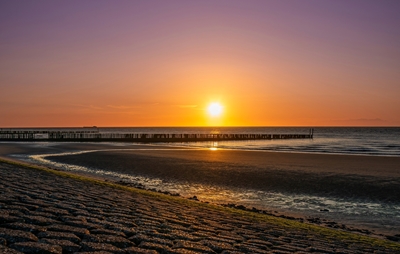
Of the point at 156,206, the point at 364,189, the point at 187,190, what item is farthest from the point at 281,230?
the point at 364,189

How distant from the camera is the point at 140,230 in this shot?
284 inches

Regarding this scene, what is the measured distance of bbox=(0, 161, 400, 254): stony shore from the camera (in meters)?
5.87

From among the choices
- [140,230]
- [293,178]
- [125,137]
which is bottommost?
[293,178]

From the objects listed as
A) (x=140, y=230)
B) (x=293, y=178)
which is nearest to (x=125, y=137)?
(x=293, y=178)

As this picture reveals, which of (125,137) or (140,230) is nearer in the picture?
(140,230)

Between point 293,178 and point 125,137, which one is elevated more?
point 125,137

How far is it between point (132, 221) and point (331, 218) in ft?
26.6

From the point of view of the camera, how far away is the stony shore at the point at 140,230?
5.87 metres

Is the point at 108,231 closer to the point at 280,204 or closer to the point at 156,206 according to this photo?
the point at 156,206

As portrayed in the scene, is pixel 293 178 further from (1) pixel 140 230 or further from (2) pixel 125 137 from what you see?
(2) pixel 125 137

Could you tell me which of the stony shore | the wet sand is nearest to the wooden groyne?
the wet sand

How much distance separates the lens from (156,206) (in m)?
11.1

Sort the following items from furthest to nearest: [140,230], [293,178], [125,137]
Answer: [125,137]
[293,178]
[140,230]

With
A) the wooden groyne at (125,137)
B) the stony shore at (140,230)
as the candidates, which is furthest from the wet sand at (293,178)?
the wooden groyne at (125,137)
